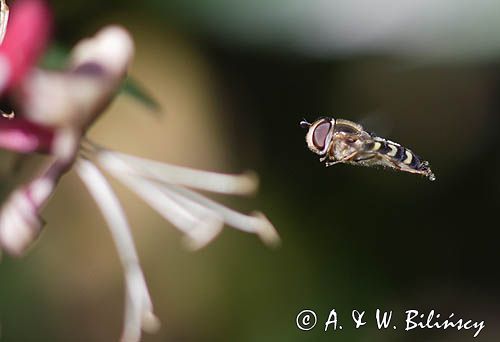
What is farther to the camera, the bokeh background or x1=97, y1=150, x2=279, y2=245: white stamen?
the bokeh background

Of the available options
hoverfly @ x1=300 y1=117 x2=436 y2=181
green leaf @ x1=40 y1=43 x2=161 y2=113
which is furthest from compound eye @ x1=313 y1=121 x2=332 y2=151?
green leaf @ x1=40 y1=43 x2=161 y2=113

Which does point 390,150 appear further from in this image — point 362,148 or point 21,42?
point 21,42

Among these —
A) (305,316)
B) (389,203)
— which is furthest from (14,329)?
(389,203)

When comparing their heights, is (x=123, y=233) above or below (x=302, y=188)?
below

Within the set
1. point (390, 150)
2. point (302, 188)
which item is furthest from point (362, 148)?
point (302, 188)

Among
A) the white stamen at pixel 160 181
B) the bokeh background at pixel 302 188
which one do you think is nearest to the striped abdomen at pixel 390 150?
the white stamen at pixel 160 181

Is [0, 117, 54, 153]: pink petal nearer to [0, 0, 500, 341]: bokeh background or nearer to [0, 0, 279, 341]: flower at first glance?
[0, 0, 279, 341]: flower
